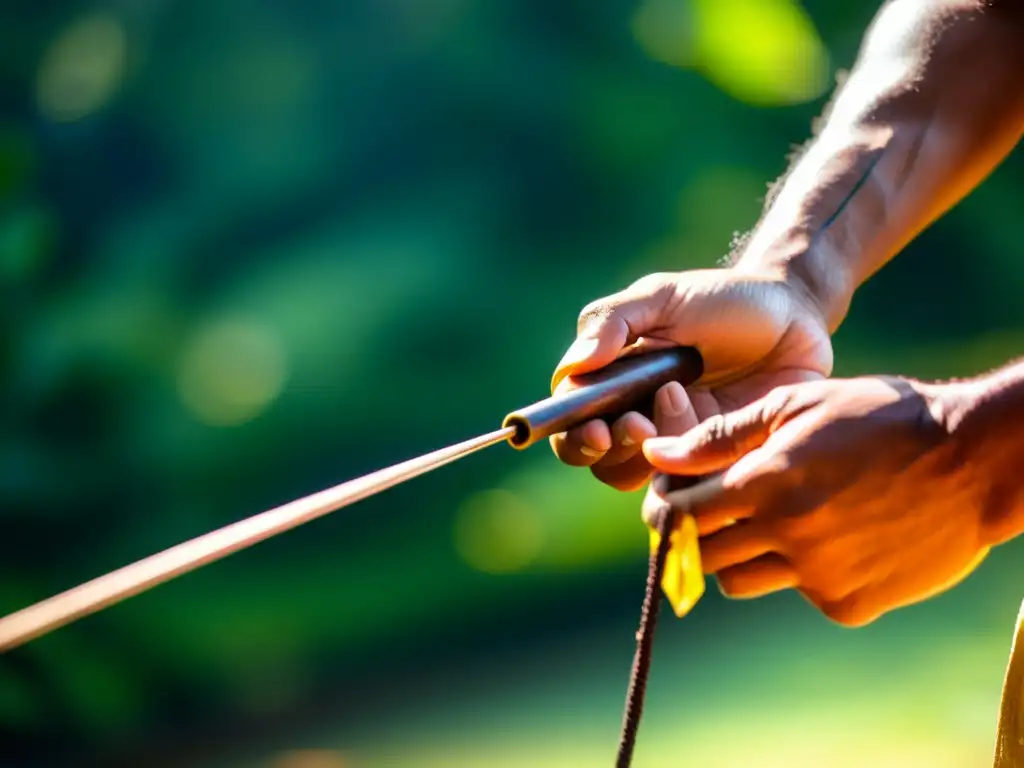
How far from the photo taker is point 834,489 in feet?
2.98

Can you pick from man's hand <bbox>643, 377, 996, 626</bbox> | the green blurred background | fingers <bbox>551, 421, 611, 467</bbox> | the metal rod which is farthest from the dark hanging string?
the green blurred background

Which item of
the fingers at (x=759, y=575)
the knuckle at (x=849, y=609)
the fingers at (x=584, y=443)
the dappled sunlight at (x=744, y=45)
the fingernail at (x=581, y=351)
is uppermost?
the dappled sunlight at (x=744, y=45)

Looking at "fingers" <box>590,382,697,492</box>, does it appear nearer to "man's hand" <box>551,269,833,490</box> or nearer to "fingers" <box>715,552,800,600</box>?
"man's hand" <box>551,269,833,490</box>

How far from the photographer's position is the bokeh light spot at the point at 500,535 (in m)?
2.60

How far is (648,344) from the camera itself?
4.10 ft

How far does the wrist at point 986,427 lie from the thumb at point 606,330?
33cm

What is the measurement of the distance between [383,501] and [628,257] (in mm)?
818

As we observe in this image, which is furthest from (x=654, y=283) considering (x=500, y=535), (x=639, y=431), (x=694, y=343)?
(x=500, y=535)

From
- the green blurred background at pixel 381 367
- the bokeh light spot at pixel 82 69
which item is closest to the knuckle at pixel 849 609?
the green blurred background at pixel 381 367

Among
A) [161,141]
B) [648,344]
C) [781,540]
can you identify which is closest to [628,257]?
[161,141]

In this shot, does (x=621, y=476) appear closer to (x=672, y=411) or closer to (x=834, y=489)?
(x=672, y=411)

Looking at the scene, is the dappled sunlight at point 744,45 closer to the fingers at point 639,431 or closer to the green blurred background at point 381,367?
the green blurred background at point 381,367

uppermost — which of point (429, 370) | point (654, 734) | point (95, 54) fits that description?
point (95, 54)

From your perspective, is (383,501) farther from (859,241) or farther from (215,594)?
(859,241)
